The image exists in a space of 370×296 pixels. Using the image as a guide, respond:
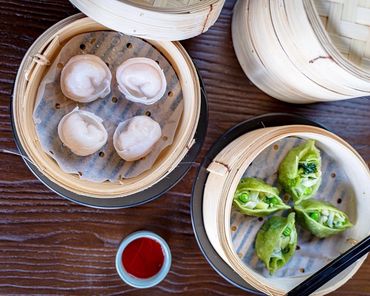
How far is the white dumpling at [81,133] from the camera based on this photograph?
1597mm

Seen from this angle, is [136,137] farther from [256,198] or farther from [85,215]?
[256,198]

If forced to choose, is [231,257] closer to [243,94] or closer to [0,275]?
[243,94]

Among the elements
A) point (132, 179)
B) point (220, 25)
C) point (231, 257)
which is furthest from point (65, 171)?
point (220, 25)

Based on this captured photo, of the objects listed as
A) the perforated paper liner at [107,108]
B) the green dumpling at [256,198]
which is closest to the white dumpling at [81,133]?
the perforated paper liner at [107,108]

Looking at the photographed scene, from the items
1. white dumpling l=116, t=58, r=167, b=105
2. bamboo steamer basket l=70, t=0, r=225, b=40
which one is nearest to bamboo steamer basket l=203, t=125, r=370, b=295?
white dumpling l=116, t=58, r=167, b=105

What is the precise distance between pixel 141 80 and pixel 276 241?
0.61 metres

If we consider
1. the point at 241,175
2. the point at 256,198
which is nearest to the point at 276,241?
the point at 256,198

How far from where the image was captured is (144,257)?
168 centimetres

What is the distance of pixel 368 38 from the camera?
141cm

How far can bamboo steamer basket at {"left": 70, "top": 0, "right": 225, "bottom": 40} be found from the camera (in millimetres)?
1230

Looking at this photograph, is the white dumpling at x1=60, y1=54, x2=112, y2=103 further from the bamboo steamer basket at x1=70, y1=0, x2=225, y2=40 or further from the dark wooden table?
the bamboo steamer basket at x1=70, y1=0, x2=225, y2=40

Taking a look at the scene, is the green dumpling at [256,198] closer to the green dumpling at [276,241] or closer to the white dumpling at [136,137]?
the green dumpling at [276,241]

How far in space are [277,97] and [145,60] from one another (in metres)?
0.43

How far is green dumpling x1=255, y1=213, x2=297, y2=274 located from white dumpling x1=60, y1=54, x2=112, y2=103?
65 centimetres
